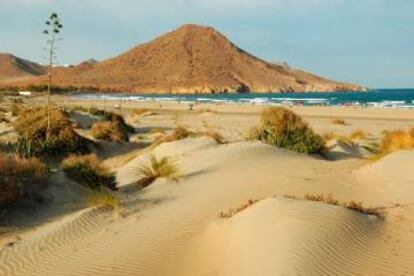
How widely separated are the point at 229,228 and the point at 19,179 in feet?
13.4

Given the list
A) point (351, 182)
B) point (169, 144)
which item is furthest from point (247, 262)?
point (169, 144)

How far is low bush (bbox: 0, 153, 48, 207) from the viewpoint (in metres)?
10.4

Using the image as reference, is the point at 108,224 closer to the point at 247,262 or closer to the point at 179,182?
the point at 247,262

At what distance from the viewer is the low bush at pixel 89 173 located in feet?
42.4

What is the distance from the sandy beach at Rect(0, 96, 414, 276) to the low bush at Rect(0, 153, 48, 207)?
1.02 ft

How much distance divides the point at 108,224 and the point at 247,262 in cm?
344

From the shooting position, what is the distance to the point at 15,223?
10.1m

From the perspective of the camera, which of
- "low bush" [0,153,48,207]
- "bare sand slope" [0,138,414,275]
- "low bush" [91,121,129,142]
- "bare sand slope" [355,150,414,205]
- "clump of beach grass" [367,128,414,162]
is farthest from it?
"low bush" [91,121,129,142]

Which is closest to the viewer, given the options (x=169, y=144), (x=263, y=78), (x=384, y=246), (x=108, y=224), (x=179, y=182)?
(x=384, y=246)

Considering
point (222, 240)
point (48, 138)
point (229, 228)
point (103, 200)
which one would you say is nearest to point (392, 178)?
point (229, 228)

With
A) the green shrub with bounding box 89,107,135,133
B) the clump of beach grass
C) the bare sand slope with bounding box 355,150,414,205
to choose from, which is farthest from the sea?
the bare sand slope with bounding box 355,150,414,205

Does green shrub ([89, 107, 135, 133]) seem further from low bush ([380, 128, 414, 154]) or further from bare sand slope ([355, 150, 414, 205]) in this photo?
bare sand slope ([355, 150, 414, 205])

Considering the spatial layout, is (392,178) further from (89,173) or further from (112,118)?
(112,118)

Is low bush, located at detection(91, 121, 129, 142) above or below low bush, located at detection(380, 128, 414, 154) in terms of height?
below
